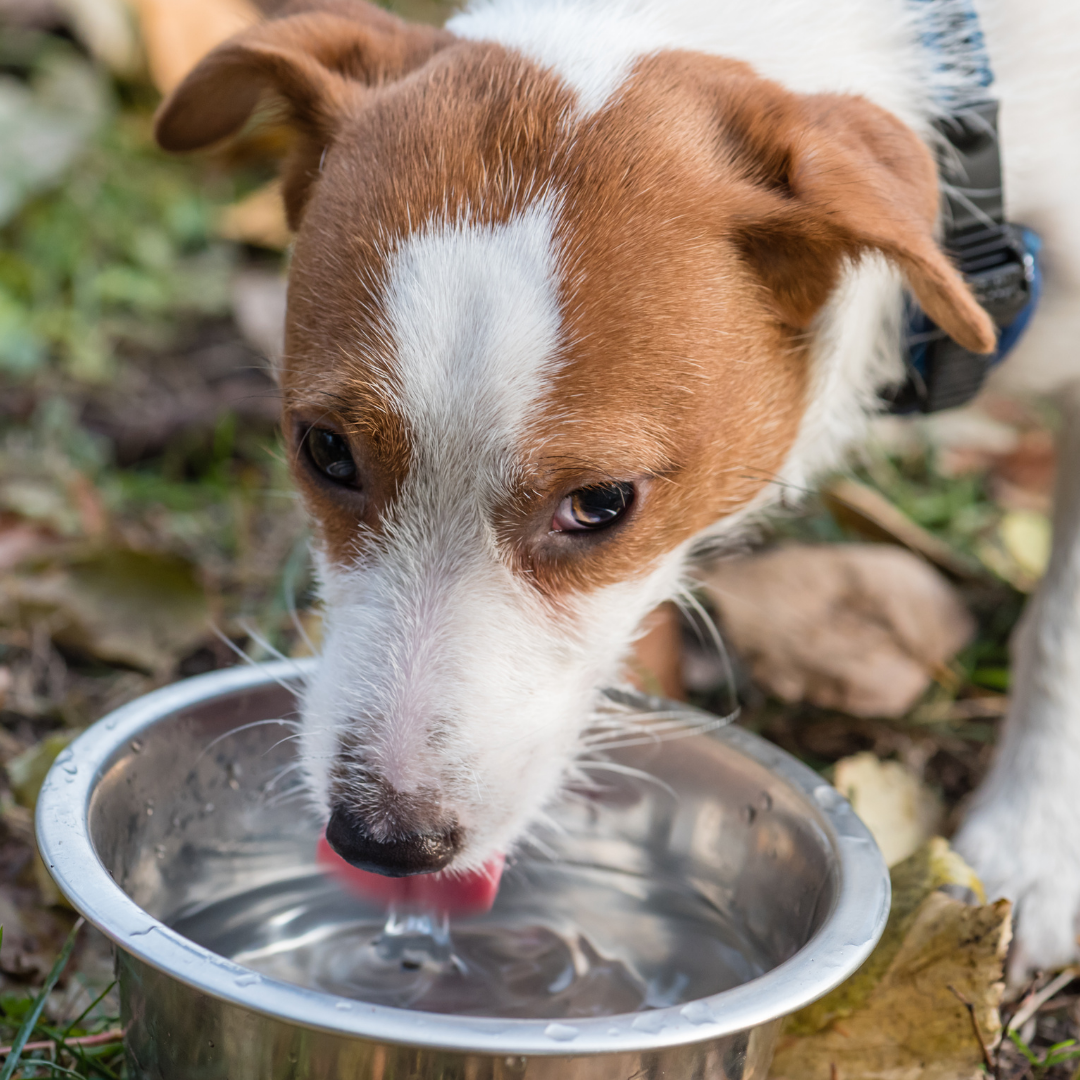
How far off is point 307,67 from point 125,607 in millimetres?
1210

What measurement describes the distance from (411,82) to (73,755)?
1.01 meters

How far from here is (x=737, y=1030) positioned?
1.25 metres

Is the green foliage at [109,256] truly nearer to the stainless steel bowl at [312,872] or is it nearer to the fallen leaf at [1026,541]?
the stainless steel bowl at [312,872]

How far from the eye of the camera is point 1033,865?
2.17m

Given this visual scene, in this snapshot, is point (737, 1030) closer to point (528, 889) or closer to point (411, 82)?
point (528, 889)

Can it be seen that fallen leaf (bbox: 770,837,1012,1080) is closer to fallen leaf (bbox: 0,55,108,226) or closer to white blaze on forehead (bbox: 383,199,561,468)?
white blaze on forehead (bbox: 383,199,561,468)

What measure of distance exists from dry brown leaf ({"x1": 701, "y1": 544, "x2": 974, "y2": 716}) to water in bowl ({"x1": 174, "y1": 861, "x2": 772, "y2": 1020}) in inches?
30.5

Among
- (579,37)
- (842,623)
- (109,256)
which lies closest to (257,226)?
(109,256)

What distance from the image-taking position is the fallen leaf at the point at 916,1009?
161cm

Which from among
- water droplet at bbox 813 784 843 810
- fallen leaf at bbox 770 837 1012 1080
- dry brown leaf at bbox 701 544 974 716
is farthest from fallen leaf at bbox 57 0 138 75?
fallen leaf at bbox 770 837 1012 1080

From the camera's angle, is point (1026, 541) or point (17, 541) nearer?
point (17, 541)

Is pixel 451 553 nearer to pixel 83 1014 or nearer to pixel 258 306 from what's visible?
pixel 83 1014

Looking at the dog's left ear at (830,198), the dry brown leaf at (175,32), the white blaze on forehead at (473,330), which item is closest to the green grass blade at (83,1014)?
the white blaze on forehead at (473,330)

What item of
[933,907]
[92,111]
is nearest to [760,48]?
[933,907]
